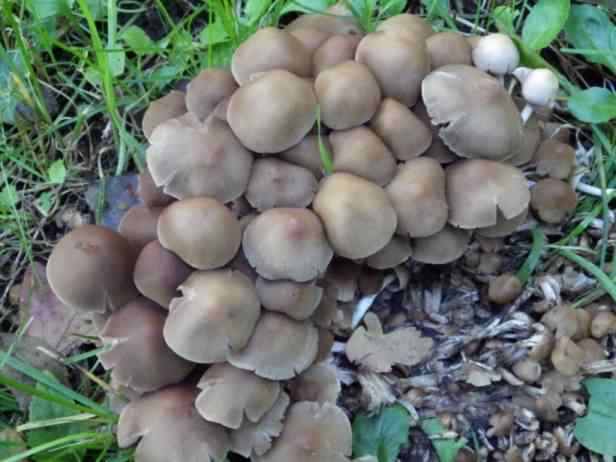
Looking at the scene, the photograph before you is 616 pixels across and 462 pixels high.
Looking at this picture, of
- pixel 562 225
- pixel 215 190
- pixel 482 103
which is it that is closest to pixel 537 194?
pixel 562 225

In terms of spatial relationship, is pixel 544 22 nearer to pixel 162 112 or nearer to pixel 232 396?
pixel 162 112

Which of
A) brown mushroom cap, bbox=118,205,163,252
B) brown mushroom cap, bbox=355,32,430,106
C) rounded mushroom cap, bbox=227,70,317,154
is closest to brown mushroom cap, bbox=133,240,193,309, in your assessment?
brown mushroom cap, bbox=118,205,163,252

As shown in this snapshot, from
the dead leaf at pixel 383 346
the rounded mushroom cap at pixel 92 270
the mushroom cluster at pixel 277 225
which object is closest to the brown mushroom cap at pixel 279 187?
the mushroom cluster at pixel 277 225

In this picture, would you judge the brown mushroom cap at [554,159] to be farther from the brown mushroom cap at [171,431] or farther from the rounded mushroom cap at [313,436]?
the brown mushroom cap at [171,431]

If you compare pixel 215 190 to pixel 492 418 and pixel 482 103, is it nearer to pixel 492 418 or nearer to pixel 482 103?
pixel 482 103

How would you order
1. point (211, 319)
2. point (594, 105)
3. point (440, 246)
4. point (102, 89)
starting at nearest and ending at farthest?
1. point (211, 319)
2. point (440, 246)
3. point (594, 105)
4. point (102, 89)

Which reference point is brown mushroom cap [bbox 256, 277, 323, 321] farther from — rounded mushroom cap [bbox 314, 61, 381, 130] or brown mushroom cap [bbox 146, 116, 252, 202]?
rounded mushroom cap [bbox 314, 61, 381, 130]

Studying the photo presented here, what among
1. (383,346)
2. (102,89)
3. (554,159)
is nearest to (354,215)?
(383,346)
